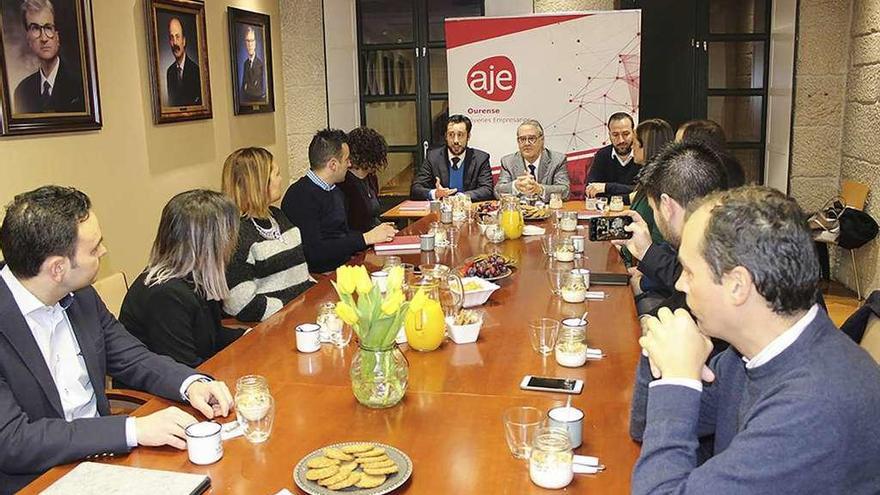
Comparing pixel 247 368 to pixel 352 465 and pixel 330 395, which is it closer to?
pixel 330 395

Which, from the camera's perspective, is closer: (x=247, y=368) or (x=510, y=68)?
(x=247, y=368)

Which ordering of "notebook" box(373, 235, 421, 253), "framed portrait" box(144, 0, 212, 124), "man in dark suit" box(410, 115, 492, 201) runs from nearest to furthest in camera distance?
1. "notebook" box(373, 235, 421, 253)
2. "framed portrait" box(144, 0, 212, 124)
3. "man in dark suit" box(410, 115, 492, 201)

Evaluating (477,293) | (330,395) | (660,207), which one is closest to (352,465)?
(330,395)

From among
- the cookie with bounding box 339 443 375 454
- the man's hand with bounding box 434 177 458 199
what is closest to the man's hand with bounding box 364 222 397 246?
the man's hand with bounding box 434 177 458 199

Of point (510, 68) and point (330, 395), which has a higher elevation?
point (510, 68)

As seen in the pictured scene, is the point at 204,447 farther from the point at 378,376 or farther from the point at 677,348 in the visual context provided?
the point at 677,348

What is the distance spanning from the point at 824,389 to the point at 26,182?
396 centimetres

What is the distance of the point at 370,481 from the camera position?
60.4 inches

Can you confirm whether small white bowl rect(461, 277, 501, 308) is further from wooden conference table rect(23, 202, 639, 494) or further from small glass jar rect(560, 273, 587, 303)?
small glass jar rect(560, 273, 587, 303)

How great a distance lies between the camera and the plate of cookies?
1.52 metres

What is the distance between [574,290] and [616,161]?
3587 mm

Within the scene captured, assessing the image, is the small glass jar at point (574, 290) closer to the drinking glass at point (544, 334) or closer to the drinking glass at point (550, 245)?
the drinking glass at point (544, 334)

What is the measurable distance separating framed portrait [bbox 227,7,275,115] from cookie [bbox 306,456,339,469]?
5135mm

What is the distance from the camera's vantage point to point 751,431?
128 centimetres
